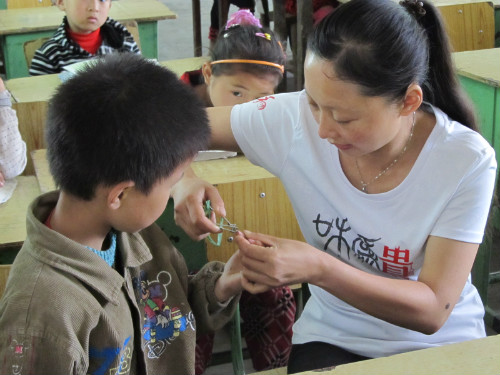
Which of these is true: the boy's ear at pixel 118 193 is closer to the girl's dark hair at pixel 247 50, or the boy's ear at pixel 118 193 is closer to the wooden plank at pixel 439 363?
the wooden plank at pixel 439 363

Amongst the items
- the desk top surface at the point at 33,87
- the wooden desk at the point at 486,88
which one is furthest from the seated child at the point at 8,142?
the wooden desk at the point at 486,88

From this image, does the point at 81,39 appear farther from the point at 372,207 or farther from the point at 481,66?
the point at 372,207

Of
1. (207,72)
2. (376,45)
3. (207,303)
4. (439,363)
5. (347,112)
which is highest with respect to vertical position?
(376,45)

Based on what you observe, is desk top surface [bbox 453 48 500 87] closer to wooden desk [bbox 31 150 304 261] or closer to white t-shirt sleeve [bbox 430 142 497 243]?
wooden desk [bbox 31 150 304 261]

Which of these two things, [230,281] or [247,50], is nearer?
[230,281]

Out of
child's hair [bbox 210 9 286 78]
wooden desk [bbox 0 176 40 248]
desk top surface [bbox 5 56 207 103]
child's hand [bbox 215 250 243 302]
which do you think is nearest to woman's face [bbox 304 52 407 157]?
child's hand [bbox 215 250 243 302]

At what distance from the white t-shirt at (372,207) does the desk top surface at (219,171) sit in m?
0.33

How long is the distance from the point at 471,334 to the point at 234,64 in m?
1.33

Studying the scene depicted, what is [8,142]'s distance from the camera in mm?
2316

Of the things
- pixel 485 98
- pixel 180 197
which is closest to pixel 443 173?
pixel 180 197

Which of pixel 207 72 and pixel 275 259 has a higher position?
pixel 207 72

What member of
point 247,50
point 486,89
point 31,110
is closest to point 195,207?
point 247,50

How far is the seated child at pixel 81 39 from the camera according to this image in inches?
135

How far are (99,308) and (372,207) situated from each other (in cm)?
60
